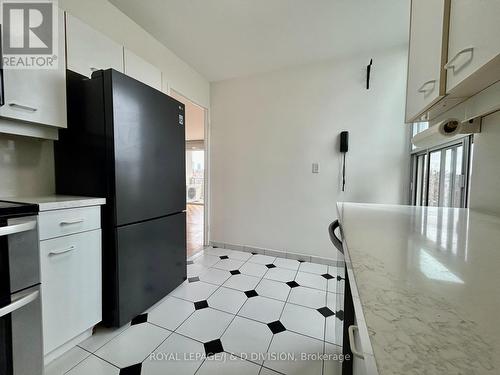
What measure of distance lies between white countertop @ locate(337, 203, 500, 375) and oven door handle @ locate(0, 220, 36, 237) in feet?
4.27

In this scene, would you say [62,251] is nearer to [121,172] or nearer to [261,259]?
[121,172]

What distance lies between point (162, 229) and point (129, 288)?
18.1 inches

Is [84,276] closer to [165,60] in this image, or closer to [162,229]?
[162,229]

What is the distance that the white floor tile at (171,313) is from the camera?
58.9 inches

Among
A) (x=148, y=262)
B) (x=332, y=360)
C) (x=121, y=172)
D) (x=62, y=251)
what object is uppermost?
(x=121, y=172)

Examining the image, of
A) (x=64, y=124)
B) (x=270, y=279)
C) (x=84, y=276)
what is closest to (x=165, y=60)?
(x=64, y=124)

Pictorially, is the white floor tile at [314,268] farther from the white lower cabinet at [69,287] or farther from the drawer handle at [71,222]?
the drawer handle at [71,222]

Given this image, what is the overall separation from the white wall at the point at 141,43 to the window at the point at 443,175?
2.71 m

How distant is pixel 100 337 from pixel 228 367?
2.94ft

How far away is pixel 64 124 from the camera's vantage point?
4.31 feet

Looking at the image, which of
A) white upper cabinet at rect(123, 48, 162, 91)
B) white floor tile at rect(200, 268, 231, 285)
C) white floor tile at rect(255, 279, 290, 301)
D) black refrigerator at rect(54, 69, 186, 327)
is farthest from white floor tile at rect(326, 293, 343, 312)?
white upper cabinet at rect(123, 48, 162, 91)

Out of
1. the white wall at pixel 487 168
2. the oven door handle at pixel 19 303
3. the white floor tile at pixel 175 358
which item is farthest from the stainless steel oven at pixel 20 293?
the white wall at pixel 487 168

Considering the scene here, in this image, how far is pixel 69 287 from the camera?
3.85 ft

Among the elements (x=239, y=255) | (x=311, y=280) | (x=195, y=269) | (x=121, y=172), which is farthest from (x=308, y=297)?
(x=121, y=172)
